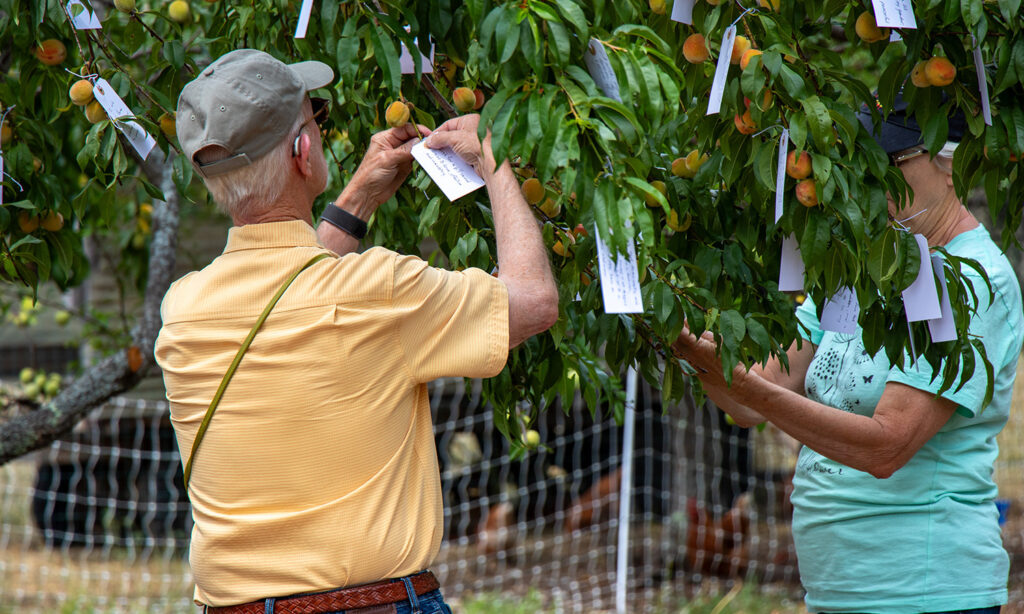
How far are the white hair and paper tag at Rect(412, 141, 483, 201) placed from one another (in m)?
0.21

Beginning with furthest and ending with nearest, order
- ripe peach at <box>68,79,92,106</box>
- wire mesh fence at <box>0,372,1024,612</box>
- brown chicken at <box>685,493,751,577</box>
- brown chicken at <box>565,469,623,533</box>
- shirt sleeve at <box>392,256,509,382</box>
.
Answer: brown chicken at <box>565,469,623,533</box> → brown chicken at <box>685,493,751,577</box> → wire mesh fence at <box>0,372,1024,612</box> → ripe peach at <box>68,79,92,106</box> → shirt sleeve at <box>392,256,509,382</box>

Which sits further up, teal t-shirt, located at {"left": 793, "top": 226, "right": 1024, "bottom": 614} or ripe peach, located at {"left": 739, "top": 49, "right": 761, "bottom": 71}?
ripe peach, located at {"left": 739, "top": 49, "right": 761, "bottom": 71}

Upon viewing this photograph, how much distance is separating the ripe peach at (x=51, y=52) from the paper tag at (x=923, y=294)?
1749mm

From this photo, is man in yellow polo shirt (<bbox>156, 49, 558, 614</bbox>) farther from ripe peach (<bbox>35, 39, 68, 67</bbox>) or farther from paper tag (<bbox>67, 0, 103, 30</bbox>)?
ripe peach (<bbox>35, 39, 68, 67</bbox>)

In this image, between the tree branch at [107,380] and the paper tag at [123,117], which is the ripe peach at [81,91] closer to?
the paper tag at [123,117]

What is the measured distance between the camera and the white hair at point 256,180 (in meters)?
1.56

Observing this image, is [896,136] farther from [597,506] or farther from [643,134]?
[597,506]

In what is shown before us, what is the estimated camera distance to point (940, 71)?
1661 mm

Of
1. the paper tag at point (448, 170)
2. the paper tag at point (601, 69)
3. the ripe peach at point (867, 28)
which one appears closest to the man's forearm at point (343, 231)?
the paper tag at point (448, 170)

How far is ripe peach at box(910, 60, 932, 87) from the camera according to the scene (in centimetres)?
169

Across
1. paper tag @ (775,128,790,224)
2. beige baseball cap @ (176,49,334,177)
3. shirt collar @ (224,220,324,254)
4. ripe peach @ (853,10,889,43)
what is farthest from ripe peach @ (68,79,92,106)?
ripe peach @ (853,10,889,43)

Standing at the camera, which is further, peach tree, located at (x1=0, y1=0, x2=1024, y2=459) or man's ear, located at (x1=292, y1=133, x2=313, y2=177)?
man's ear, located at (x1=292, y1=133, x2=313, y2=177)

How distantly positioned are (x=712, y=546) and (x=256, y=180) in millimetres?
5110

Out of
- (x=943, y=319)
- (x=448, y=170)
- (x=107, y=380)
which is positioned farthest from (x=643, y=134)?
(x=107, y=380)
